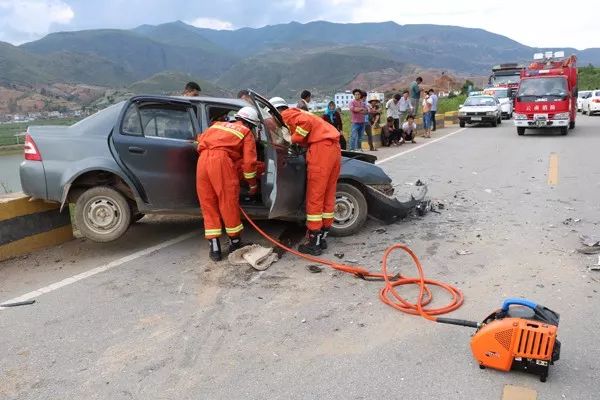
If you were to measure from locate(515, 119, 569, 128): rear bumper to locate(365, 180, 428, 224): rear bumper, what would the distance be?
12.7 metres

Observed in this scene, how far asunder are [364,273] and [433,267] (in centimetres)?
72

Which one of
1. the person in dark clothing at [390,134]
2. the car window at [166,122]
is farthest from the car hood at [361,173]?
the person in dark clothing at [390,134]

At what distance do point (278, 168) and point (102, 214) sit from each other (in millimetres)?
1862

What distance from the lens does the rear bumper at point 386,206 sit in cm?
607

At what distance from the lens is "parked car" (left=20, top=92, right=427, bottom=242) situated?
522cm


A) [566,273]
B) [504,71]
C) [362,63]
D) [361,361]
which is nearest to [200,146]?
[361,361]

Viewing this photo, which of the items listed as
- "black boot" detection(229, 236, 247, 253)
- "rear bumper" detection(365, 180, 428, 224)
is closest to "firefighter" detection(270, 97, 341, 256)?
"black boot" detection(229, 236, 247, 253)

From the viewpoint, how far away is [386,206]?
20.2 feet

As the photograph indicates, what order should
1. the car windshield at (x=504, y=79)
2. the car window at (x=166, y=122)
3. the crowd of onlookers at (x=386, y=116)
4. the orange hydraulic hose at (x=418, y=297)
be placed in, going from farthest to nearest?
the car windshield at (x=504, y=79) < the crowd of onlookers at (x=386, y=116) < the car window at (x=166, y=122) < the orange hydraulic hose at (x=418, y=297)

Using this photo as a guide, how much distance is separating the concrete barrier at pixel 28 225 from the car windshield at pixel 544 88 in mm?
16007

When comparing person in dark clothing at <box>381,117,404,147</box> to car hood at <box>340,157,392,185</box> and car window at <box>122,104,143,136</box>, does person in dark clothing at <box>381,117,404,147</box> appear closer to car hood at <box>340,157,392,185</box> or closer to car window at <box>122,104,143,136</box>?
car hood at <box>340,157,392,185</box>

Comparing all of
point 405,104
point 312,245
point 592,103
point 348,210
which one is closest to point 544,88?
point 405,104

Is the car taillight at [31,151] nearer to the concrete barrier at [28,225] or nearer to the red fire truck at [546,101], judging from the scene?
the concrete barrier at [28,225]

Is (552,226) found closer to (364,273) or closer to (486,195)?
(486,195)
